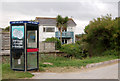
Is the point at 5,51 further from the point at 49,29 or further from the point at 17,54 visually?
the point at 49,29

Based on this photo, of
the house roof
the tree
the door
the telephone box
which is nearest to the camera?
the telephone box

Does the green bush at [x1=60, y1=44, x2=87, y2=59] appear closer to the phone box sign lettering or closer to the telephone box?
the telephone box

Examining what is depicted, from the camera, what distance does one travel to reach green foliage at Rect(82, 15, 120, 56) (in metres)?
18.4

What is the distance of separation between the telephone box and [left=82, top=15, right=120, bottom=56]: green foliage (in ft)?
31.9

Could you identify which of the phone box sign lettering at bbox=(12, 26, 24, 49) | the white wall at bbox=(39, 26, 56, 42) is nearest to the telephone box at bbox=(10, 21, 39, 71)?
the phone box sign lettering at bbox=(12, 26, 24, 49)

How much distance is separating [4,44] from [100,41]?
10069mm

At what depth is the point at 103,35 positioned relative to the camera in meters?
18.8

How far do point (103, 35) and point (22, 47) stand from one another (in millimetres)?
10936

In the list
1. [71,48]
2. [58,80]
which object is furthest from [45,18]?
[58,80]

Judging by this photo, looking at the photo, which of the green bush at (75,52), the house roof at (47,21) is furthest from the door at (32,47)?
the house roof at (47,21)

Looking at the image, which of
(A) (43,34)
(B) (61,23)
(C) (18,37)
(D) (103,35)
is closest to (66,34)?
(B) (61,23)

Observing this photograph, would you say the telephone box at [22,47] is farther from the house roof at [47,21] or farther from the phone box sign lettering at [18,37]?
the house roof at [47,21]

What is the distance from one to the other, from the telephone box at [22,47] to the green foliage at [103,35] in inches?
383

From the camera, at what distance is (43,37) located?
39.8 metres
